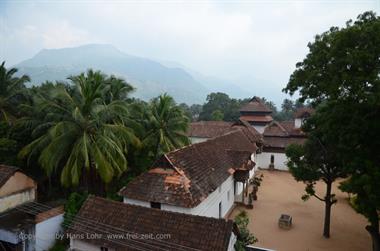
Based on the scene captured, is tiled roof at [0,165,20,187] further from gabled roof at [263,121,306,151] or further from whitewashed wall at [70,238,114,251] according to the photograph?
gabled roof at [263,121,306,151]

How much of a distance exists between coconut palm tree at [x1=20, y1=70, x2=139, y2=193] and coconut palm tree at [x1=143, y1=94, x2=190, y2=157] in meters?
4.17

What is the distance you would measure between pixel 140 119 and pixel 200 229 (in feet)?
40.7

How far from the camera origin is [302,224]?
61.6 ft

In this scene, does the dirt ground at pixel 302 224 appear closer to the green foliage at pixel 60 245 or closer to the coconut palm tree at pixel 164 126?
the coconut palm tree at pixel 164 126

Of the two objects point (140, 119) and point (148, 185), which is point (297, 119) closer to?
point (140, 119)

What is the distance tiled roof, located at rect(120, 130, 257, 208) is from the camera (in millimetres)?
14656

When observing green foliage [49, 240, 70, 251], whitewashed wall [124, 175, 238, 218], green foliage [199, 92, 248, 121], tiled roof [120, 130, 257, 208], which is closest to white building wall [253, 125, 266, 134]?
whitewashed wall [124, 175, 238, 218]

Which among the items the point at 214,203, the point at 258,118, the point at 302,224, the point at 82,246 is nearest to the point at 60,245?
the point at 82,246

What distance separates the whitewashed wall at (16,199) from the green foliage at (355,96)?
15.9 metres

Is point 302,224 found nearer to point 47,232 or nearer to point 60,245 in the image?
point 60,245

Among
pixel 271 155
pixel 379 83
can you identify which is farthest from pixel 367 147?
pixel 271 155

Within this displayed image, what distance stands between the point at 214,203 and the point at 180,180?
141 inches

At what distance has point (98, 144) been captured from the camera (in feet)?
51.0

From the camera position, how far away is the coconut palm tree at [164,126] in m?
21.1
